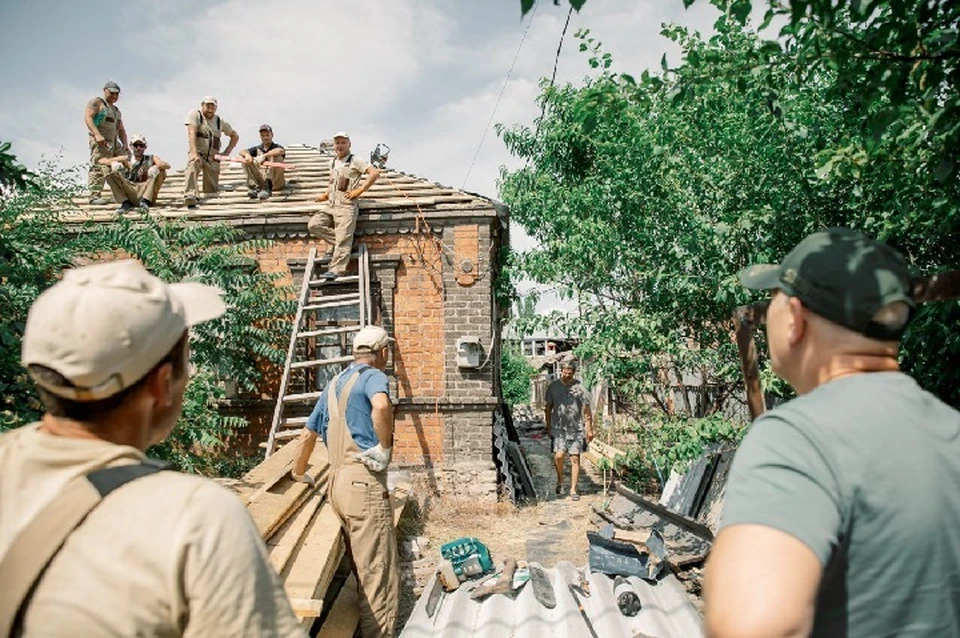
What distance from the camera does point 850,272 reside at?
3.87ft

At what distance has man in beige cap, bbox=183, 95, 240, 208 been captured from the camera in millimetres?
10242

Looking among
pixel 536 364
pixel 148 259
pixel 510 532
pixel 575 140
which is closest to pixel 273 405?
pixel 148 259

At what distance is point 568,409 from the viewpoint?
9.80 m

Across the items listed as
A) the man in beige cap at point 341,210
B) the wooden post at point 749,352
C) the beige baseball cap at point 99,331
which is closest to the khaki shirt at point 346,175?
the man in beige cap at point 341,210

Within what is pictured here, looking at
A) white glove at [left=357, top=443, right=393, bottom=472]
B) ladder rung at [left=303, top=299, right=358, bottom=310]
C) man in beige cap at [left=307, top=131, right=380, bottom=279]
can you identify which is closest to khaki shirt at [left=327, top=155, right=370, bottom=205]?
man in beige cap at [left=307, top=131, right=380, bottom=279]

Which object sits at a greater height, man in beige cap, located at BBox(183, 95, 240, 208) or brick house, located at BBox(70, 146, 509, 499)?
man in beige cap, located at BBox(183, 95, 240, 208)

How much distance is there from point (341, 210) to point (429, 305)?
6.11 feet

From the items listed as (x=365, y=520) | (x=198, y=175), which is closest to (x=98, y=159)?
(x=198, y=175)

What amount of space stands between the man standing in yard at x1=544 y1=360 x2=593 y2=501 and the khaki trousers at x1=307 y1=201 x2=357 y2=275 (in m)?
3.72

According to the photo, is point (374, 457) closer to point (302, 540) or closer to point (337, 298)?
point (302, 540)

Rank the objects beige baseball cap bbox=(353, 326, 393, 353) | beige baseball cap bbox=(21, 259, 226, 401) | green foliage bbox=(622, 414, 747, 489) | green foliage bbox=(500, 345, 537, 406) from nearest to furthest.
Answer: beige baseball cap bbox=(21, 259, 226, 401), beige baseball cap bbox=(353, 326, 393, 353), green foliage bbox=(622, 414, 747, 489), green foliage bbox=(500, 345, 537, 406)

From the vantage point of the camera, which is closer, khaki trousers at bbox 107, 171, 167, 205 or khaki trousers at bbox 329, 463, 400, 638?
khaki trousers at bbox 329, 463, 400, 638

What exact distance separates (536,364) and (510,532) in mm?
30132

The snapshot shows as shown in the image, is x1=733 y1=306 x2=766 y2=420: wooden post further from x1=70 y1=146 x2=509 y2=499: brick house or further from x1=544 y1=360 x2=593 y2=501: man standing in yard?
x1=544 y1=360 x2=593 y2=501: man standing in yard
